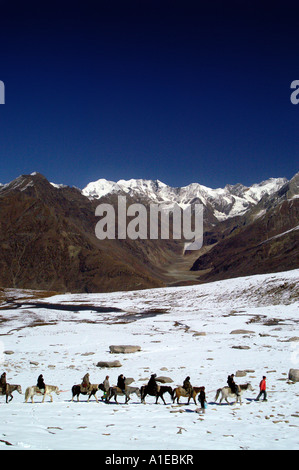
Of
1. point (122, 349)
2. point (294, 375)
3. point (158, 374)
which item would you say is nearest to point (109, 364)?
point (158, 374)

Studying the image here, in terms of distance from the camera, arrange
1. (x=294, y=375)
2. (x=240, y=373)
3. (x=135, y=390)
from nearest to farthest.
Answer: (x=135, y=390), (x=294, y=375), (x=240, y=373)

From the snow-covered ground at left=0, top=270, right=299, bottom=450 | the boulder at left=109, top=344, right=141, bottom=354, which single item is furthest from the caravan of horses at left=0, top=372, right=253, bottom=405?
the boulder at left=109, top=344, right=141, bottom=354

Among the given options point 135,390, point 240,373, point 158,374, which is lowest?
point 158,374

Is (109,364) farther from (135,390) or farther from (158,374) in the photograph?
(135,390)

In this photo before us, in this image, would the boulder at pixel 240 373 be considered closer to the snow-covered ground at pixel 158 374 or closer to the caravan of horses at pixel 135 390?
the snow-covered ground at pixel 158 374

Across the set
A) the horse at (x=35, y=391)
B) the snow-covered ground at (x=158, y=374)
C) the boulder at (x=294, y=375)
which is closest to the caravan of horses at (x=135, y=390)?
the horse at (x=35, y=391)

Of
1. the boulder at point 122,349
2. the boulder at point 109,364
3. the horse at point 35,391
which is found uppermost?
the horse at point 35,391

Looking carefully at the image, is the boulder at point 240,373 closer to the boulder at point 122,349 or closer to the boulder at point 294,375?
the boulder at point 294,375

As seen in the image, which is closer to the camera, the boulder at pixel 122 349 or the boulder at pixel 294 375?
the boulder at pixel 294 375

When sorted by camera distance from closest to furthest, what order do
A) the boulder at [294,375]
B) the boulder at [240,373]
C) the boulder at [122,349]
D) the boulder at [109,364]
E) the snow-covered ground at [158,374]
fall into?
the snow-covered ground at [158,374] → the boulder at [294,375] → the boulder at [240,373] → the boulder at [109,364] → the boulder at [122,349]

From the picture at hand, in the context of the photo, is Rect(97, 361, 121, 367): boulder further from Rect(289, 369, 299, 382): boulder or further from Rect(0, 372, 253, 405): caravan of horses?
Rect(289, 369, 299, 382): boulder

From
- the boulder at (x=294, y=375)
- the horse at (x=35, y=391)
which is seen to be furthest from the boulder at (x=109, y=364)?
the boulder at (x=294, y=375)

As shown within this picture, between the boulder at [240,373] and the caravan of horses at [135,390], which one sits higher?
the caravan of horses at [135,390]

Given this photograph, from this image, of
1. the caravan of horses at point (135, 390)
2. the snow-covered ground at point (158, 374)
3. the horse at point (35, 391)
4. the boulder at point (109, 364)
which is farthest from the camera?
the boulder at point (109, 364)
